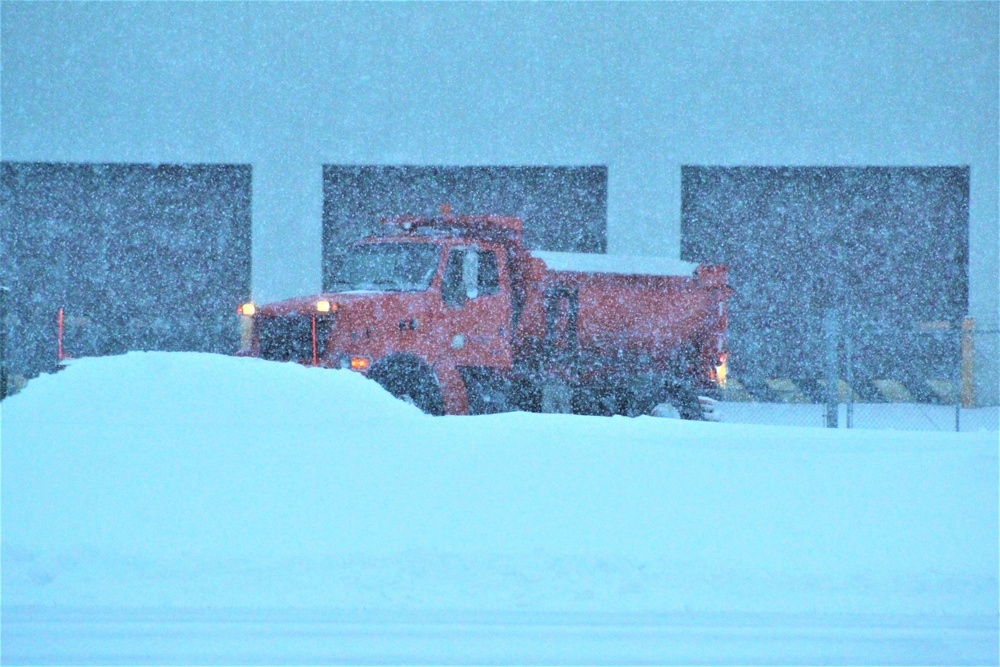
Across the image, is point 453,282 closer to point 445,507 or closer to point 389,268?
point 389,268

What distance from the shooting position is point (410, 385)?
39.9 feet

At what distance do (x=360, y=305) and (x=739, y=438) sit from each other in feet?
15.6

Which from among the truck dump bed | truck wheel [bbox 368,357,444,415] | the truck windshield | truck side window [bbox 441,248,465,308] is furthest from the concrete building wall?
truck wheel [bbox 368,357,444,415]

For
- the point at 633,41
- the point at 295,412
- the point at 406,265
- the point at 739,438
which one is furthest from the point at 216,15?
the point at 739,438

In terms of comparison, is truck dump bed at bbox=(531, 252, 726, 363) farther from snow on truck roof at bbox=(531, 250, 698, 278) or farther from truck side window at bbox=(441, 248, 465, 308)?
truck side window at bbox=(441, 248, 465, 308)

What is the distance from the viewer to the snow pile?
5766mm

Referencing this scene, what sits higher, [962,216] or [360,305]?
[962,216]

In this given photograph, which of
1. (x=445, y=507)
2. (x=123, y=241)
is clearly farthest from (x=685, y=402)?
(x=123, y=241)

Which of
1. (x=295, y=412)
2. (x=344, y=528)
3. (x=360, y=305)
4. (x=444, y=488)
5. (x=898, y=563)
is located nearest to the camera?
(x=898, y=563)

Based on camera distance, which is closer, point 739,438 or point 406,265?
point 739,438

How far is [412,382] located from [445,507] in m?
5.22

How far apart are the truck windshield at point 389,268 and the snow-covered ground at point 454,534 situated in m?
2.86

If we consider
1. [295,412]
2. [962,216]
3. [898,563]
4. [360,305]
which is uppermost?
[962,216]

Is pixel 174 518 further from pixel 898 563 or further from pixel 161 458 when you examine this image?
pixel 898 563
